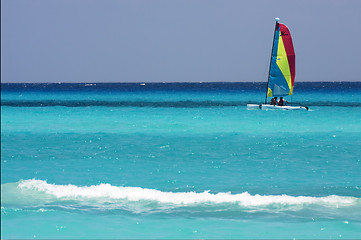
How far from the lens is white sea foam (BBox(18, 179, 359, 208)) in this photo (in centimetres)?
1037

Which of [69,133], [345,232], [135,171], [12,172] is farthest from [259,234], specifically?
[69,133]
